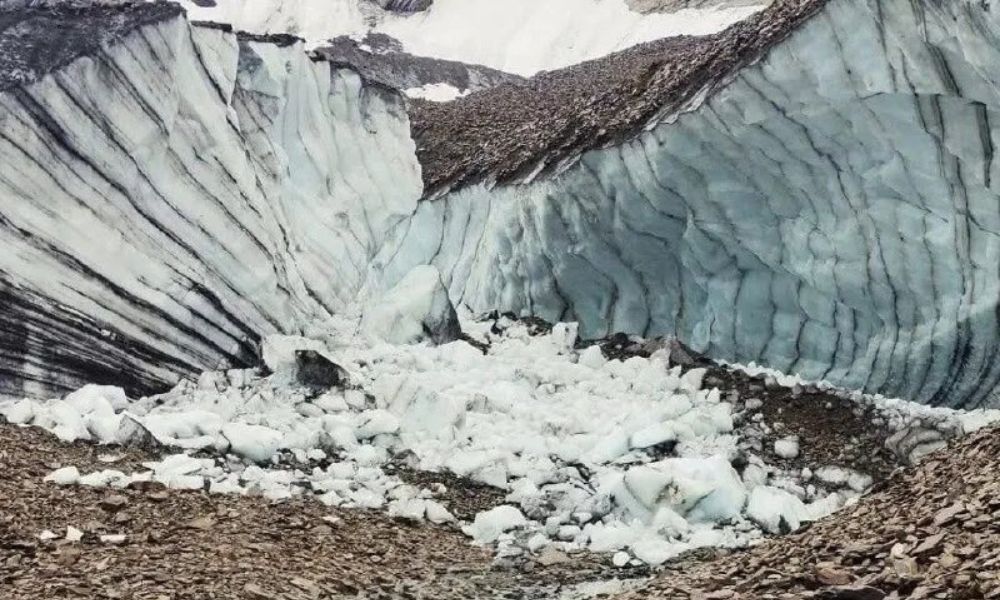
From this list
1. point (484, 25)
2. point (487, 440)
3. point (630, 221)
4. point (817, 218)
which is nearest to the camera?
point (487, 440)

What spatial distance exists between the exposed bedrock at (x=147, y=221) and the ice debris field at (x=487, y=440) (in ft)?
1.66

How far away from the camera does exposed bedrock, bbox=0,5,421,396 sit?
8.91 m

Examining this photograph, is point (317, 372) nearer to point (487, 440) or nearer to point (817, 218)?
point (487, 440)

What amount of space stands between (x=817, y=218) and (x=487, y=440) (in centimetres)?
410


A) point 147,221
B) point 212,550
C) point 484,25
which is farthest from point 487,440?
point 484,25

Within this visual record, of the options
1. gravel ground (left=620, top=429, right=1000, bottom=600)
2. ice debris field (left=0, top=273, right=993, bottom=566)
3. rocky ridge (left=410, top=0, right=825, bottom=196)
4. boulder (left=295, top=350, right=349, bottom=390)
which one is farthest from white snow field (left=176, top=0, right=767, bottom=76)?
gravel ground (left=620, top=429, right=1000, bottom=600)

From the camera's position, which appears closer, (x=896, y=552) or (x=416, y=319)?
(x=896, y=552)

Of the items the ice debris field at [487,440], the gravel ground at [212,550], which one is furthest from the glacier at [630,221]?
the gravel ground at [212,550]

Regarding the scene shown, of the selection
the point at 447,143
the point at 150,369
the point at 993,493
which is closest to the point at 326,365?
the point at 150,369

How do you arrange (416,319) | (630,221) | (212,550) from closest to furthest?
(212,550)
(630,221)
(416,319)

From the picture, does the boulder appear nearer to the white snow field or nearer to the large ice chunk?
the large ice chunk

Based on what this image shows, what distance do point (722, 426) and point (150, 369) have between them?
18.4 ft

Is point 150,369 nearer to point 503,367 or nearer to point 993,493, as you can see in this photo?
point 503,367

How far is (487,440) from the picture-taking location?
880 centimetres
